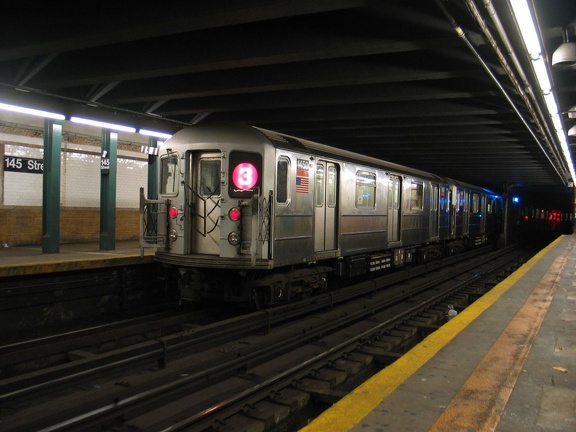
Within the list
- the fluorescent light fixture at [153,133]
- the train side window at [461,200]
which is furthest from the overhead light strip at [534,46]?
the train side window at [461,200]

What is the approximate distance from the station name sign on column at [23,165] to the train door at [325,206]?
8845 mm

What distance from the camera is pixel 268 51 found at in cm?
721

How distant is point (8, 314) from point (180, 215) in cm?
325

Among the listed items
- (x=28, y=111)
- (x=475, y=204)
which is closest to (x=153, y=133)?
(x=28, y=111)

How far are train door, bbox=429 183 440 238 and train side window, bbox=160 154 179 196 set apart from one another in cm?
922

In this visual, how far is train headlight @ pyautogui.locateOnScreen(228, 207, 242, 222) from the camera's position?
771 cm

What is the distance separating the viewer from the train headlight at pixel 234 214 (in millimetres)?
7714

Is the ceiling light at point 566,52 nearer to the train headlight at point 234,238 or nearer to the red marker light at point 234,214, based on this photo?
the red marker light at point 234,214

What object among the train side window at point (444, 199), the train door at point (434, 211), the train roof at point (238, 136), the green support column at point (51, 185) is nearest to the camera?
the train roof at point (238, 136)

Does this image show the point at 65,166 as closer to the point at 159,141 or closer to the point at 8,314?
the point at 159,141

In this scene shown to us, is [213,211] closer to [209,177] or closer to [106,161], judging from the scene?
[209,177]

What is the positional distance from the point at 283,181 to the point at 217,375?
3388 millimetres

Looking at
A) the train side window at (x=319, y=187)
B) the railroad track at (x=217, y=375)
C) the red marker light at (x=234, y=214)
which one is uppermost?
the train side window at (x=319, y=187)

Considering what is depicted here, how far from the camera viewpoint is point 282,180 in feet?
26.2
